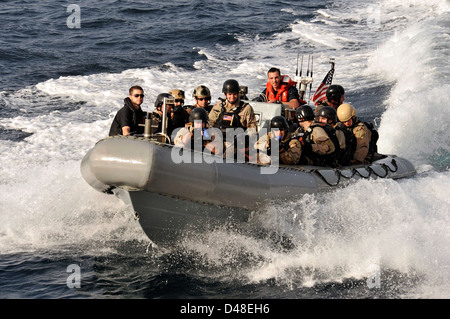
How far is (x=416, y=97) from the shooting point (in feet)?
44.8

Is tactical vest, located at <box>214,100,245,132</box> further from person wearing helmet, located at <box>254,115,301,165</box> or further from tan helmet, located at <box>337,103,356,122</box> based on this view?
tan helmet, located at <box>337,103,356,122</box>

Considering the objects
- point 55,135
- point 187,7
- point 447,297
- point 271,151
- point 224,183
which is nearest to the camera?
point 447,297

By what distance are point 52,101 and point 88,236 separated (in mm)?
7422

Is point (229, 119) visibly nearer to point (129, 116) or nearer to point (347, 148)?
point (129, 116)

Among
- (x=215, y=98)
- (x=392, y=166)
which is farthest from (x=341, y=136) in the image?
(x=215, y=98)

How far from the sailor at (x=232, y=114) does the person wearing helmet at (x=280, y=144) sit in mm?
321

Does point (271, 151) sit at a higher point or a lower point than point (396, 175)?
higher

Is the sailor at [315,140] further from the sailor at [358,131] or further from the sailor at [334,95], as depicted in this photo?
the sailor at [334,95]

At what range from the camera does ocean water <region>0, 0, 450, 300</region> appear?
7559mm

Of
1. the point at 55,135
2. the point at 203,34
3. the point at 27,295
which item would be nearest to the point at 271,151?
the point at 27,295

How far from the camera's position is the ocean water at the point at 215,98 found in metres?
7.56

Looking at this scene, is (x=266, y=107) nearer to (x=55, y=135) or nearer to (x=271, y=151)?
(x=271, y=151)

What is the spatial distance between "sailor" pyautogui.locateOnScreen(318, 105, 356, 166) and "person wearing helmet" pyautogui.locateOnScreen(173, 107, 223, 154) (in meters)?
1.83

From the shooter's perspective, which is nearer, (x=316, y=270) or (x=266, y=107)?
(x=316, y=270)
